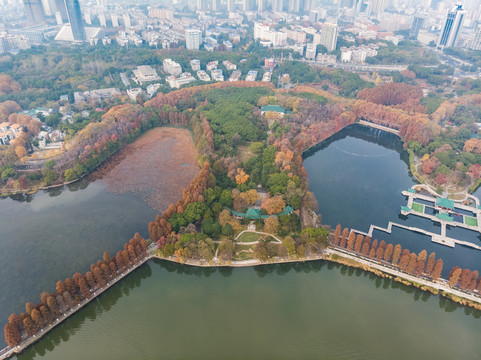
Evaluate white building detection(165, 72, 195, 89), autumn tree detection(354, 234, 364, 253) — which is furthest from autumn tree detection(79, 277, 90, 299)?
white building detection(165, 72, 195, 89)

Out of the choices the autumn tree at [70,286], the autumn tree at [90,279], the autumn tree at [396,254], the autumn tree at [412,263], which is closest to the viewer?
the autumn tree at [70,286]

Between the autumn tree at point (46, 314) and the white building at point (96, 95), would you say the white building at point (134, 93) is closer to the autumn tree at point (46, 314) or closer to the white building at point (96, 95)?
the white building at point (96, 95)

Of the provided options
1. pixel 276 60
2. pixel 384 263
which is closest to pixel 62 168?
pixel 384 263

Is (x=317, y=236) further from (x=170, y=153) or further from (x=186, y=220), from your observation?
(x=170, y=153)

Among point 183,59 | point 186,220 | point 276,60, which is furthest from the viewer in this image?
point 276,60

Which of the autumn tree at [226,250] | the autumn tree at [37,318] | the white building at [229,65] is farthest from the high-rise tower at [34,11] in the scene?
the autumn tree at [226,250]

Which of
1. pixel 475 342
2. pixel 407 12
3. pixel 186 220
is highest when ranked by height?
pixel 407 12

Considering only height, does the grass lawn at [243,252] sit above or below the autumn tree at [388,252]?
below
